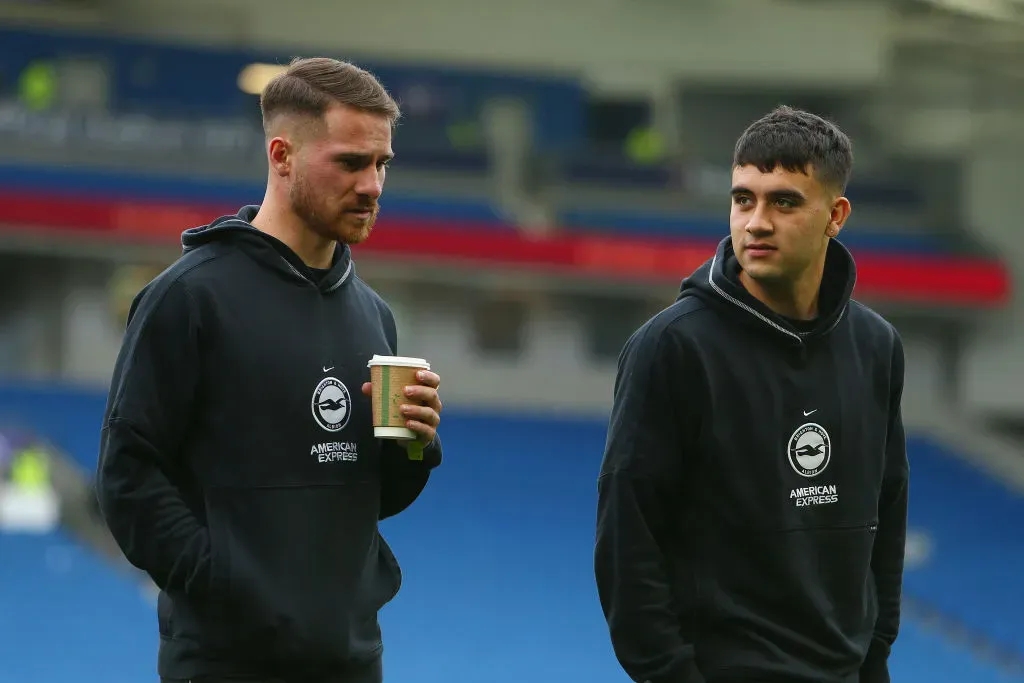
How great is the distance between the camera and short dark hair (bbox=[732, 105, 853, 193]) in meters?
3.00

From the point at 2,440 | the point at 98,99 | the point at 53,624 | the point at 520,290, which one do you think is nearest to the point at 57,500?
the point at 2,440

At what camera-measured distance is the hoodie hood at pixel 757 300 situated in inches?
Result: 120

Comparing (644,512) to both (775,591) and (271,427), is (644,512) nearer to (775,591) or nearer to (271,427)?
(775,591)

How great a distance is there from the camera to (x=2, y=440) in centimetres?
1554

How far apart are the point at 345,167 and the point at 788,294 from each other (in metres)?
0.87

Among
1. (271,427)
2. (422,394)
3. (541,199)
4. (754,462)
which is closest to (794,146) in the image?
(754,462)

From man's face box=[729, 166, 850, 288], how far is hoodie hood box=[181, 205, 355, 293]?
2.48 feet

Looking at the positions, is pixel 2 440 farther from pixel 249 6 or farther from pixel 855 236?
pixel 855 236

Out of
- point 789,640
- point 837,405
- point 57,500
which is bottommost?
point 789,640

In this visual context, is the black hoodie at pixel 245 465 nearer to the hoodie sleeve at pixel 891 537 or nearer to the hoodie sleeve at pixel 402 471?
the hoodie sleeve at pixel 402 471

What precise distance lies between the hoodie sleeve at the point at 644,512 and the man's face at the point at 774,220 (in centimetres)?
22

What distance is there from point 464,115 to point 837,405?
18804mm

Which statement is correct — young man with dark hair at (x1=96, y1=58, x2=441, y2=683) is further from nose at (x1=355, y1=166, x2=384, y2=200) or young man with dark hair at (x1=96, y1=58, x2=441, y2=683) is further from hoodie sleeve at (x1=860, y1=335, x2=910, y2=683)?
hoodie sleeve at (x1=860, y1=335, x2=910, y2=683)

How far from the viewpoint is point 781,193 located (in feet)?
9.82
